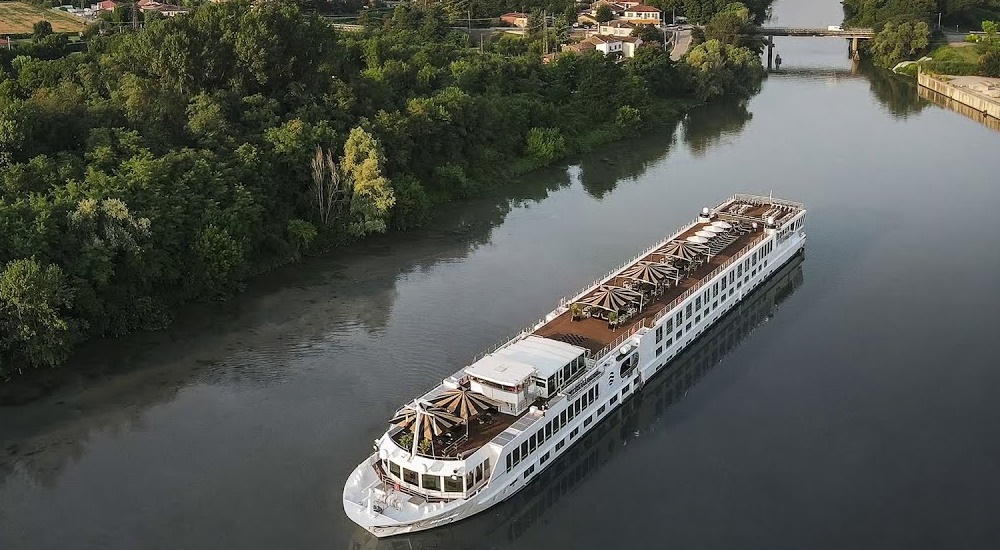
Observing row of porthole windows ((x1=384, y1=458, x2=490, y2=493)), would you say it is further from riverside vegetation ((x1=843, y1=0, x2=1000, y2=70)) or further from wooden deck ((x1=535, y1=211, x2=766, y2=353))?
riverside vegetation ((x1=843, y1=0, x2=1000, y2=70))

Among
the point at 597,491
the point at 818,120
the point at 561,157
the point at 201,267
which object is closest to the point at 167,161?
the point at 201,267

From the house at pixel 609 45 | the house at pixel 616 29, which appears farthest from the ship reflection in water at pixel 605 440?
the house at pixel 616 29

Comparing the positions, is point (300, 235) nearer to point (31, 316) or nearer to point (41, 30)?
point (31, 316)

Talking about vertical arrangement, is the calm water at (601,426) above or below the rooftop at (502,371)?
below

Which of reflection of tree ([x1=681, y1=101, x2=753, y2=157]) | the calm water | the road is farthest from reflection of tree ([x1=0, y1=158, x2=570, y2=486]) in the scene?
the road

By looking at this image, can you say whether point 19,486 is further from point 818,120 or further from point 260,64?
point 818,120

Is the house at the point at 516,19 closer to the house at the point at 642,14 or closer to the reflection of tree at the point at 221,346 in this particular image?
the house at the point at 642,14
